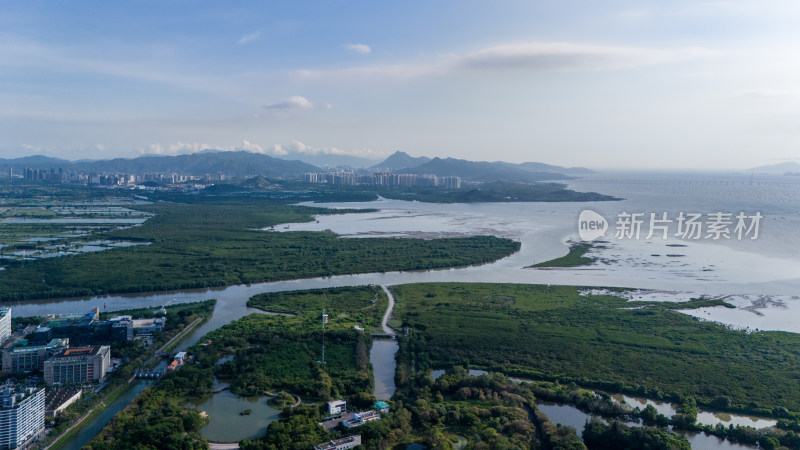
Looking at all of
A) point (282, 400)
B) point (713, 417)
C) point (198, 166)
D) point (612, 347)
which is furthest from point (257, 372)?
point (198, 166)

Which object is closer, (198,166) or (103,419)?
(103,419)

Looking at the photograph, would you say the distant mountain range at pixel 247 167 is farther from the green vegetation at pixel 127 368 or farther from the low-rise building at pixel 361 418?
the low-rise building at pixel 361 418

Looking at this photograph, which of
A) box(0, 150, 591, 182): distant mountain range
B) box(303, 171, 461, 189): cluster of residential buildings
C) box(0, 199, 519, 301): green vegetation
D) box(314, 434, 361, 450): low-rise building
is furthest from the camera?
box(0, 150, 591, 182): distant mountain range

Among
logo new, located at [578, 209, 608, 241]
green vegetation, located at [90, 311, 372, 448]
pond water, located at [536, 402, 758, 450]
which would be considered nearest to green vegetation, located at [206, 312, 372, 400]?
green vegetation, located at [90, 311, 372, 448]

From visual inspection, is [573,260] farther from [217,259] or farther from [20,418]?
[20,418]

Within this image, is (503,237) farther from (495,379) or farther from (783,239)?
(495,379)

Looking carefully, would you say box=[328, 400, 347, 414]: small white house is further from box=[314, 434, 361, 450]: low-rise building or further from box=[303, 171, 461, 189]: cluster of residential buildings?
box=[303, 171, 461, 189]: cluster of residential buildings

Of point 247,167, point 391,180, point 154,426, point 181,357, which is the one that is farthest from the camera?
point 247,167

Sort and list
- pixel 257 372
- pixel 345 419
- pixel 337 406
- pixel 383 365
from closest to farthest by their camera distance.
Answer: pixel 345 419, pixel 337 406, pixel 257 372, pixel 383 365
